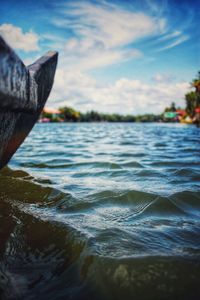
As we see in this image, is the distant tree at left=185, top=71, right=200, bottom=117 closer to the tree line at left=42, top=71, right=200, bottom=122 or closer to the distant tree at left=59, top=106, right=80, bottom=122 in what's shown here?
the tree line at left=42, top=71, right=200, bottom=122

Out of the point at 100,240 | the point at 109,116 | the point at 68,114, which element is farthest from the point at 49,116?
the point at 100,240

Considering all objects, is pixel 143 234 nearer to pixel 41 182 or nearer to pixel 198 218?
pixel 198 218

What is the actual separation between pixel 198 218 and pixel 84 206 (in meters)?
1.13

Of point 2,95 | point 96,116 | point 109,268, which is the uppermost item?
point 96,116

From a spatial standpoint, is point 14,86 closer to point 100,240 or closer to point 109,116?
point 100,240

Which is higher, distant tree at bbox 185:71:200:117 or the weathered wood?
distant tree at bbox 185:71:200:117

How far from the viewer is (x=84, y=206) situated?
2.66 meters

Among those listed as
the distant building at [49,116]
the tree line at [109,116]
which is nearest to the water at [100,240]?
the tree line at [109,116]

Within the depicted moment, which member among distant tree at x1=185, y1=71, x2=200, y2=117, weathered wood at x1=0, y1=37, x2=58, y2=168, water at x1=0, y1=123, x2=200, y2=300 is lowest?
water at x1=0, y1=123, x2=200, y2=300

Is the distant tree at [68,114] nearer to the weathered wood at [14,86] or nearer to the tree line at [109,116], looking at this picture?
the tree line at [109,116]

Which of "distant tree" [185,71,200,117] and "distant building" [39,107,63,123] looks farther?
"distant building" [39,107,63,123]

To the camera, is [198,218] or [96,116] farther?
[96,116]

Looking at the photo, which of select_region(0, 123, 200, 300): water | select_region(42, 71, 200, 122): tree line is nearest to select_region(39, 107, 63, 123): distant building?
Result: select_region(42, 71, 200, 122): tree line

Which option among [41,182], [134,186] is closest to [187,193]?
[134,186]
